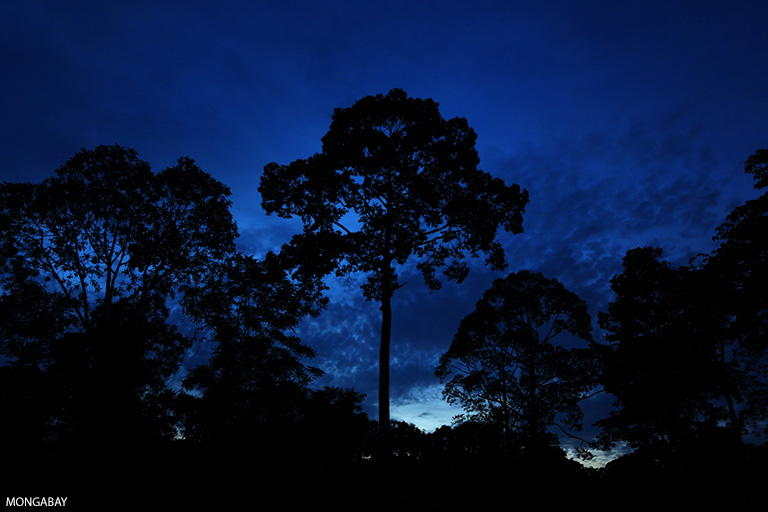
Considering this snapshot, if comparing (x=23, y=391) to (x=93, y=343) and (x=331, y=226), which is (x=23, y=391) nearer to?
(x=93, y=343)

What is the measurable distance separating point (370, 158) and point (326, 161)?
215cm

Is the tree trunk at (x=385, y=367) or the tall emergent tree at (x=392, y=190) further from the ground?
the tall emergent tree at (x=392, y=190)

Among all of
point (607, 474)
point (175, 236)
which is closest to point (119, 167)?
point (175, 236)

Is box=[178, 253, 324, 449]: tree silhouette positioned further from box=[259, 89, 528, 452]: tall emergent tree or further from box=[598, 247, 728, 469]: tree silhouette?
box=[598, 247, 728, 469]: tree silhouette

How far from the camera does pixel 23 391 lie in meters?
15.8

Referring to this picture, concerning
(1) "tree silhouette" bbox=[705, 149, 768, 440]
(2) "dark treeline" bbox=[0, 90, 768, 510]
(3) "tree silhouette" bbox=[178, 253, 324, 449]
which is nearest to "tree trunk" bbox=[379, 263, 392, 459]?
(2) "dark treeline" bbox=[0, 90, 768, 510]

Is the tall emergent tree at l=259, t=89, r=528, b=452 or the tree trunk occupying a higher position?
the tall emergent tree at l=259, t=89, r=528, b=452

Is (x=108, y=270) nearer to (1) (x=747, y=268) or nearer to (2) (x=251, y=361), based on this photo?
(2) (x=251, y=361)

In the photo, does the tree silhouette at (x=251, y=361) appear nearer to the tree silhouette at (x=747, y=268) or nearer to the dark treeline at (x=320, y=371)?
the dark treeline at (x=320, y=371)

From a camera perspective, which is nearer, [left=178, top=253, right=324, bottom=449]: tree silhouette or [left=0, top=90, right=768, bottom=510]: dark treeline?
[left=0, top=90, right=768, bottom=510]: dark treeline

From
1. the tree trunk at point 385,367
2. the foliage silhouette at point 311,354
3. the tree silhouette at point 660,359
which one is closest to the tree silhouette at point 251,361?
the foliage silhouette at point 311,354

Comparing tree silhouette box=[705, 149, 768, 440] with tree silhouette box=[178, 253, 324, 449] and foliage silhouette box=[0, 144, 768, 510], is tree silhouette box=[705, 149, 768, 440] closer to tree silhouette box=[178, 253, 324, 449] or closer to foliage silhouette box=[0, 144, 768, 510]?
foliage silhouette box=[0, 144, 768, 510]

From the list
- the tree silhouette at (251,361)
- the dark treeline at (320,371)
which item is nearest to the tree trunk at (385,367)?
the dark treeline at (320,371)

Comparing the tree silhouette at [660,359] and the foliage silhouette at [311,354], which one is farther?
the tree silhouette at [660,359]
